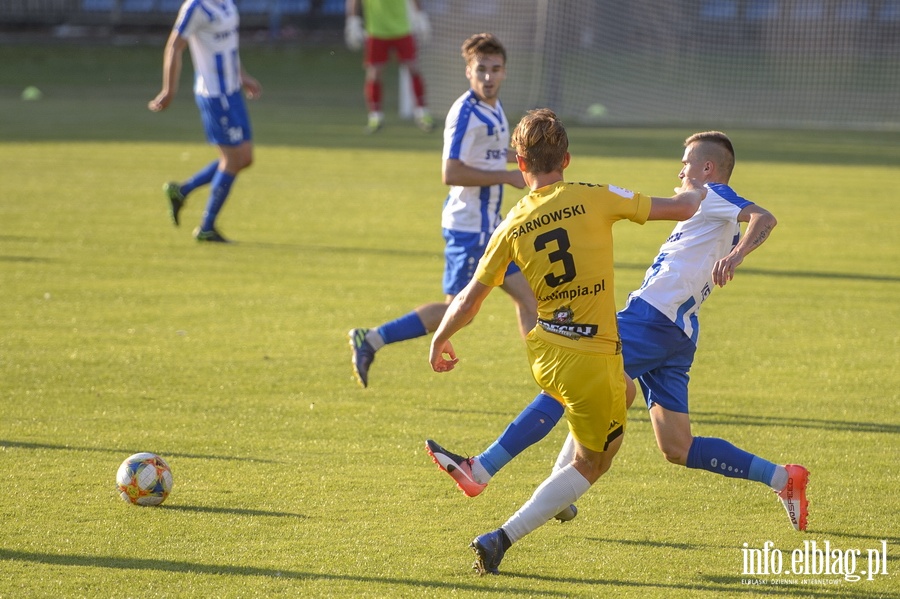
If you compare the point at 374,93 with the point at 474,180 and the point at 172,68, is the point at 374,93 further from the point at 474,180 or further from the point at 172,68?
the point at 474,180

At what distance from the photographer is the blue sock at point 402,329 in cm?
635

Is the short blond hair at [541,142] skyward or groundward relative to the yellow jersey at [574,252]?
skyward

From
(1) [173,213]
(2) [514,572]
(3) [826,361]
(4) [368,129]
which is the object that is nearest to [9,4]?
(4) [368,129]

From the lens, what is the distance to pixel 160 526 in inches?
173

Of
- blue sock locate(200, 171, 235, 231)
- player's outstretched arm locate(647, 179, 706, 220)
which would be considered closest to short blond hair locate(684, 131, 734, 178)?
player's outstretched arm locate(647, 179, 706, 220)

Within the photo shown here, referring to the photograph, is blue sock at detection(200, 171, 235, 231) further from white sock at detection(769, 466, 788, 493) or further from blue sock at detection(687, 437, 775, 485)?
white sock at detection(769, 466, 788, 493)

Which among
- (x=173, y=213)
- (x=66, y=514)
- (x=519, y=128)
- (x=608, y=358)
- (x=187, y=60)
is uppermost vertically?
(x=519, y=128)

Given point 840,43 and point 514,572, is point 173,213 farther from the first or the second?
point 840,43

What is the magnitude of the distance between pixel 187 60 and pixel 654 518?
2600 cm

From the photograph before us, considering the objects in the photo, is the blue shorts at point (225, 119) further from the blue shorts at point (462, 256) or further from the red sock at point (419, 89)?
the red sock at point (419, 89)

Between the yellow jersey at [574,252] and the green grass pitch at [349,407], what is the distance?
2.97ft

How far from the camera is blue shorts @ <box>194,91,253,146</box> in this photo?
10203 millimetres

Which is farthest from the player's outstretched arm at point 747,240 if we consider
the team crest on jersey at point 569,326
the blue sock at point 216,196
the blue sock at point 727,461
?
the blue sock at point 216,196

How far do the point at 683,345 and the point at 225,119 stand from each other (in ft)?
22.1
